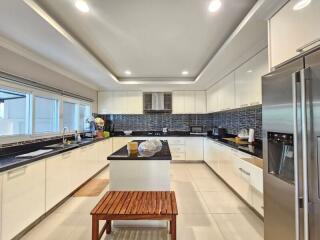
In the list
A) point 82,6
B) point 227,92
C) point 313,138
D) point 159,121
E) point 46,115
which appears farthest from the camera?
point 159,121

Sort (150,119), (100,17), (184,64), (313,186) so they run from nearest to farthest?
(313,186) → (100,17) → (184,64) → (150,119)

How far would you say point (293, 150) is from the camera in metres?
1.41

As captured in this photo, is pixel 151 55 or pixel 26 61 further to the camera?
pixel 151 55

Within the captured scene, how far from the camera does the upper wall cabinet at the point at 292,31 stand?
136 centimetres

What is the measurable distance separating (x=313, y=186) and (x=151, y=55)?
10.0 ft

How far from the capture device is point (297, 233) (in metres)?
1.31

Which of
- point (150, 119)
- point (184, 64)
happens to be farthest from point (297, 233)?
point (150, 119)

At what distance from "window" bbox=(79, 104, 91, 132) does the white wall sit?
54 cm

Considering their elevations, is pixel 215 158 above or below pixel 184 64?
below

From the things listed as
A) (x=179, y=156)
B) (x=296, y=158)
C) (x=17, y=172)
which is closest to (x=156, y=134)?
(x=179, y=156)

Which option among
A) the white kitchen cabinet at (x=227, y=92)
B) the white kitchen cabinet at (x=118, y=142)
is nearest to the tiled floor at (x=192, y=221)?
the white kitchen cabinet at (x=227, y=92)

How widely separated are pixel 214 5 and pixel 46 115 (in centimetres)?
323

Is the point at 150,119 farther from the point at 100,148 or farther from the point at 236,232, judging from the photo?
the point at 236,232

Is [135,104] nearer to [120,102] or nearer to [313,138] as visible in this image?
[120,102]
